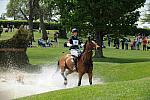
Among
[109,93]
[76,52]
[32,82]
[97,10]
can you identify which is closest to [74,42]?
[76,52]

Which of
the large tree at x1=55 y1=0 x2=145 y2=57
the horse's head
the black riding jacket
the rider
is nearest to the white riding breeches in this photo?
the rider

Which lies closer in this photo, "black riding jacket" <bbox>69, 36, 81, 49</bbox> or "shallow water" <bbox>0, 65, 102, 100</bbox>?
"shallow water" <bbox>0, 65, 102, 100</bbox>

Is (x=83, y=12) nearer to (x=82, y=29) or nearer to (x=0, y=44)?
(x=82, y=29)

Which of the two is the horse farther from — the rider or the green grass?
the green grass

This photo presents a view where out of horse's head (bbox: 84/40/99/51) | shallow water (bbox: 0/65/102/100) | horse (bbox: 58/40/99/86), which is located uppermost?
horse's head (bbox: 84/40/99/51)

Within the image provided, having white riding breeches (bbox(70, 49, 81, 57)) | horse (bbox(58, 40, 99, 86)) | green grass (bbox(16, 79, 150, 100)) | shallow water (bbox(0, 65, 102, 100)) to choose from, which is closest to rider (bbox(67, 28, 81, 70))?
white riding breeches (bbox(70, 49, 81, 57))

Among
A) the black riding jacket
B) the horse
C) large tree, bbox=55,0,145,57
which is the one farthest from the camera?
large tree, bbox=55,0,145,57

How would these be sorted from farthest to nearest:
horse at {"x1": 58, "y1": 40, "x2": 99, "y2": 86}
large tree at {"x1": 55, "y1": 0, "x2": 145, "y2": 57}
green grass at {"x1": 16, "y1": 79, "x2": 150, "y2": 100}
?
large tree at {"x1": 55, "y1": 0, "x2": 145, "y2": 57}
horse at {"x1": 58, "y1": 40, "x2": 99, "y2": 86}
green grass at {"x1": 16, "y1": 79, "x2": 150, "y2": 100}

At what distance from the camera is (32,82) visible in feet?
76.0

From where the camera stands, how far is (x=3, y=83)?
72.7 ft

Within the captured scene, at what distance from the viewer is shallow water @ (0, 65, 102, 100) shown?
19.1 m

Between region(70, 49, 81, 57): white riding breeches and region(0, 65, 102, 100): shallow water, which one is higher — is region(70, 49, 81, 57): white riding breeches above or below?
above

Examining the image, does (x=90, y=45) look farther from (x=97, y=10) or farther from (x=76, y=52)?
(x=97, y=10)

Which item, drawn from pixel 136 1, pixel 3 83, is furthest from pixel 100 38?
pixel 3 83
